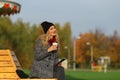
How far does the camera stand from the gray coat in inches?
328

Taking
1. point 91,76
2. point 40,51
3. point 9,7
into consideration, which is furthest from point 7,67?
point 91,76

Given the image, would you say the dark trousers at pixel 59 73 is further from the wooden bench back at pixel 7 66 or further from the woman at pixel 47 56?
the wooden bench back at pixel 7 66

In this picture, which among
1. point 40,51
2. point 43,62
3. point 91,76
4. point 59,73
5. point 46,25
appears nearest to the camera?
point 59,73

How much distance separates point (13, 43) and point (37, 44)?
60.4 meters

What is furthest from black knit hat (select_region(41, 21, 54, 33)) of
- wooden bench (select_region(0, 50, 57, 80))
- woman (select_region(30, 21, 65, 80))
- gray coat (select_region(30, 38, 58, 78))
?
wooden bench (select_region(0, 50, 57, 80))

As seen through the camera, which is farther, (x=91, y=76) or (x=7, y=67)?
(x=91, y=76)

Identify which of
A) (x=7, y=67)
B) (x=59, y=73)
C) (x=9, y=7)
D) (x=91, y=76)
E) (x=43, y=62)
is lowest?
(x=91, y=76)

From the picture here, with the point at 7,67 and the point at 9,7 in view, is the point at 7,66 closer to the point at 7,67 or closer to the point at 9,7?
the point at 7,67

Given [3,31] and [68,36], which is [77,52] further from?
[3,31]

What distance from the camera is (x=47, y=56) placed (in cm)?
838

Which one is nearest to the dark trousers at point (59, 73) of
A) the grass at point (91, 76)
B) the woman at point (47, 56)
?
the woman at point (47, 56)

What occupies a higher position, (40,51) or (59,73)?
(40,51)

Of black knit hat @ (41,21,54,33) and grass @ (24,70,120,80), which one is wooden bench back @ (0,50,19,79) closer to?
black knit hat @ (41,21,54,33)

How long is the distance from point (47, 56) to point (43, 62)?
165 millimetres
